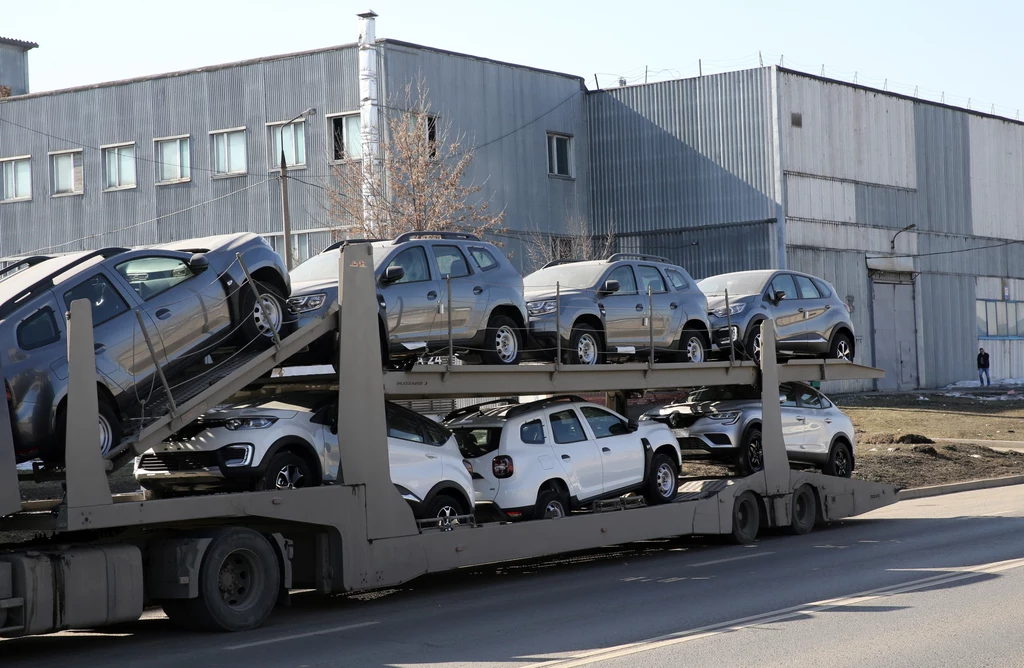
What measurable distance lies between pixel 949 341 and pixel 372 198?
92.5 ft

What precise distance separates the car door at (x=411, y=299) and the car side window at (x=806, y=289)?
7.43m

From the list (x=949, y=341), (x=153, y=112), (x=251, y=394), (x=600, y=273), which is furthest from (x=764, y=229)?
(x=251, y=394)

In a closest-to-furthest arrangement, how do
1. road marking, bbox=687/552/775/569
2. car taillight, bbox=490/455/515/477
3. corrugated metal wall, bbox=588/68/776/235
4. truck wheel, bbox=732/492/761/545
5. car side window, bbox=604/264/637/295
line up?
car taillight, bbox=490/455/515/477 < road marking, bbox=687/552/775/569 < car side window, bbox=604/264/637/295 < truck wheel, bbox=732/492/761/545 < corrugated metal wall, bbox=588/68/776/235

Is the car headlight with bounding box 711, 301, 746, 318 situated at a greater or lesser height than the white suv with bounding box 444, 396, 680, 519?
greater

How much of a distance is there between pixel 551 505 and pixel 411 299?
296 centimetres

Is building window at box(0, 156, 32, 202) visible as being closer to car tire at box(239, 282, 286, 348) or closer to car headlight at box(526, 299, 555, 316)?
car headlight at box(526, 299, 555, 316)

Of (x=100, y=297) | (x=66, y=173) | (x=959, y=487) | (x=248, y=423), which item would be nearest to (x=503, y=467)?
(x=248, y=423)

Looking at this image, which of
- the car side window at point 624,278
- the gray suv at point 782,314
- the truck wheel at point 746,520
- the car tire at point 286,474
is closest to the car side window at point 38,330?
the car tire at point 286,474

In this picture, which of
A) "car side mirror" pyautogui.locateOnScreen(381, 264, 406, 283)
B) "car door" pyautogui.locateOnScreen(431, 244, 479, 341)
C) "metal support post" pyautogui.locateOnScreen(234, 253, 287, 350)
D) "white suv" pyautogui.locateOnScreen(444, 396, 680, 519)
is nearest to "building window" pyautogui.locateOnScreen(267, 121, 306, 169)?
"white suv" pyautogui.locateOnScreen(444, 396, 680, 519)

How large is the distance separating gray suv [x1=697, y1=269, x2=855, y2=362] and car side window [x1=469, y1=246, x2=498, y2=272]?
14.2 ft

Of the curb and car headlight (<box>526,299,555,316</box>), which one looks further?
the curb

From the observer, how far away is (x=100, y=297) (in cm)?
1057

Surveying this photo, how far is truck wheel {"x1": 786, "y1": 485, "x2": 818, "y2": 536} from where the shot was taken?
1762cm

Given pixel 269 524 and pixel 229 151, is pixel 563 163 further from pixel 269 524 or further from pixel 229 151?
pixel 269 524
